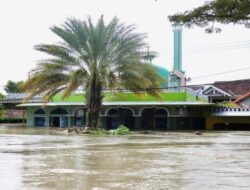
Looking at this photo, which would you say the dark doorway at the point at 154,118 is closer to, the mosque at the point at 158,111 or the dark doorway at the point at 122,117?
the mosque at the point at 158,111

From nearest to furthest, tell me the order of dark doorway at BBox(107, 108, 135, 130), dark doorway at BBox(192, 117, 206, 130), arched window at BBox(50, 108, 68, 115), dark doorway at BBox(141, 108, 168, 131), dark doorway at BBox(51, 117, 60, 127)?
dark doorway at BBox(141, 108, 168, 131)
dark doorway at BBox(192, 117, 206, 130)
dark doorway at BBox(107, 108, 135, 130)
arched window at BBox(50, 108, 68, 115)
dark doorway at BBox(51, 117, 60, 127)

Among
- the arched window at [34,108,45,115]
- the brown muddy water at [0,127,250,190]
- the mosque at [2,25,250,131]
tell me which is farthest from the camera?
the arched window at [34,108,45,115]

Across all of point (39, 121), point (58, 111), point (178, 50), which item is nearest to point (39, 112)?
point (39, 121)

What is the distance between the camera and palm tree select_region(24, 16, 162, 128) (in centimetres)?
3238

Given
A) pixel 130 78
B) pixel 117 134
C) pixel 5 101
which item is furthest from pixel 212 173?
pixel 5 101

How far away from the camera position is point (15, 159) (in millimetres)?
12539

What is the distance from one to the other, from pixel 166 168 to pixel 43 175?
277cm

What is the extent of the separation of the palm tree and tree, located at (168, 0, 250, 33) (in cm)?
2220

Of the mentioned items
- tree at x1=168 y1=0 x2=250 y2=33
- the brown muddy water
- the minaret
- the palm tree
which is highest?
the minaret

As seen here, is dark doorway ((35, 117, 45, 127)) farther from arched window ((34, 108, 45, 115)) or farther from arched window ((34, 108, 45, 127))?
arched window ((34, 108, 45, 115))

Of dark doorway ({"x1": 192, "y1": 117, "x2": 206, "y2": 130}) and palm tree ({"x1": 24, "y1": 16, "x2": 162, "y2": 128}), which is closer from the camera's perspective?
palm tree ({"x1": 24, "y1": 16, "x2": 162, "y2": 128})

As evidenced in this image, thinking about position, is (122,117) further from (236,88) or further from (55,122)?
(236,88)

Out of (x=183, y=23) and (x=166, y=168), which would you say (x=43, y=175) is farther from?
(x=183, y=23)

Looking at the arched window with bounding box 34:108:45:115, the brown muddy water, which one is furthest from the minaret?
the brown muddy water
